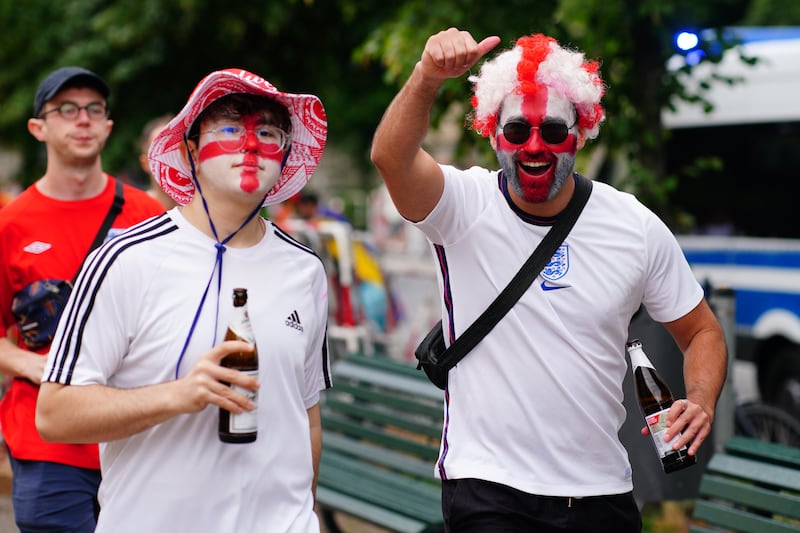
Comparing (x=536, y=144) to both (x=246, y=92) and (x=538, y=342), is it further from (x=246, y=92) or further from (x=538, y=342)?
(x=246, y=92)

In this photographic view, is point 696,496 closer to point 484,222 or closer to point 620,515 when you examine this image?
point 620,515

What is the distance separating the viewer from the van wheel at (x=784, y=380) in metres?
8.90

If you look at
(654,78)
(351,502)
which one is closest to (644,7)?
(654,78)

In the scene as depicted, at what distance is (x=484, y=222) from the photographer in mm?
3264

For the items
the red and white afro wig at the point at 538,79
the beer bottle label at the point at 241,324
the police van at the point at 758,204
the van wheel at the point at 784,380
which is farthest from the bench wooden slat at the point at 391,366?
the van wheel at the point at 784,380

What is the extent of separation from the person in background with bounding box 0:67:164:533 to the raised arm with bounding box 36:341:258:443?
101 centimetres

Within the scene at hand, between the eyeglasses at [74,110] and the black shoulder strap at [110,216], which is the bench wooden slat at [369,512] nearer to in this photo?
the black shoulder strap at [110,216]

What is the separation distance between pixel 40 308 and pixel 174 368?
4.81ft

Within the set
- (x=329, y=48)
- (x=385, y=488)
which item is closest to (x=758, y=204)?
(x=385, y=488)

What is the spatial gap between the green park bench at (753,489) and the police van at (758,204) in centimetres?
452

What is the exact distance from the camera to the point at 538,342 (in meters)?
3.18

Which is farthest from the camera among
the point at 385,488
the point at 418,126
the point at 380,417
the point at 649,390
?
the point at 380,417

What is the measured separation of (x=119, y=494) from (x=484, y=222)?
1.32 m

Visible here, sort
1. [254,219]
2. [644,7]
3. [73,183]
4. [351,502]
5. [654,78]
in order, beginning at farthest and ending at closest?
[654,78]
[644,7]
[351,502]
[73,183]
[254,219]
